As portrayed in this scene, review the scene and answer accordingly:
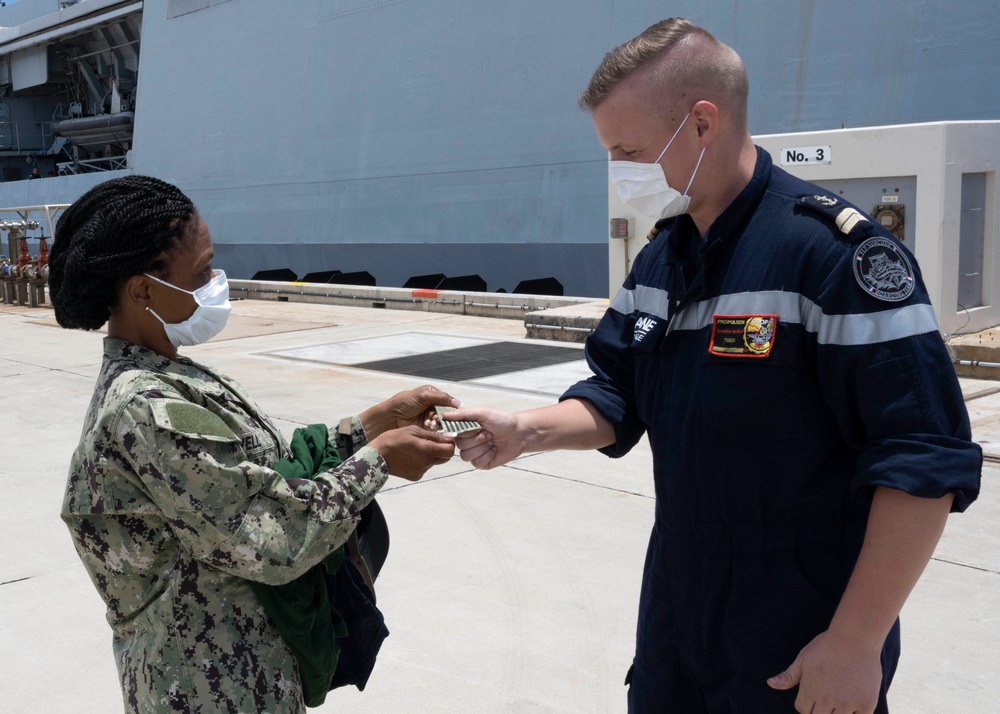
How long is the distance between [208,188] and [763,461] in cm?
2157

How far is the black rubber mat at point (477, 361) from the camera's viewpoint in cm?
873

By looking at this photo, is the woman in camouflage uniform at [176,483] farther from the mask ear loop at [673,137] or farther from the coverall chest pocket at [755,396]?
the mask ear loop at [673,137]

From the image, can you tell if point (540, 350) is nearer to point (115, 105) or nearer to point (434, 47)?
point (434, 47)

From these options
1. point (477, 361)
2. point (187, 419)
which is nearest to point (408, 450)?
point (187, 419)

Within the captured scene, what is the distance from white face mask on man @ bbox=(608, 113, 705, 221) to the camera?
67.9 inches

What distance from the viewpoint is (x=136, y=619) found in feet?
5.64

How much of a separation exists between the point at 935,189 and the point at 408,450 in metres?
7.27

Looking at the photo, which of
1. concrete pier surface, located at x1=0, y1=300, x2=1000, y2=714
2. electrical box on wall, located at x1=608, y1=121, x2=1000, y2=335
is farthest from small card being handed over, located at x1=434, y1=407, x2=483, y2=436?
electrical box on wall, located at x1=608, y1=121, x2=1000, y2=335

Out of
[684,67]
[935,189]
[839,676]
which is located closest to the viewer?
[839,676]

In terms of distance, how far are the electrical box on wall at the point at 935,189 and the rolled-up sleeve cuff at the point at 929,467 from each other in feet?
22.3

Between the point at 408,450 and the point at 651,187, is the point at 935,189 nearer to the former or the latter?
the point at 651,187

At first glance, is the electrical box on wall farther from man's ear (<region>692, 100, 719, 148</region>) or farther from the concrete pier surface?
man's ear (<region>692, 100, 719, 148</region>)

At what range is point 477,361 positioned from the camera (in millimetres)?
9367

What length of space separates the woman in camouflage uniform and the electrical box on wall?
687 cm
